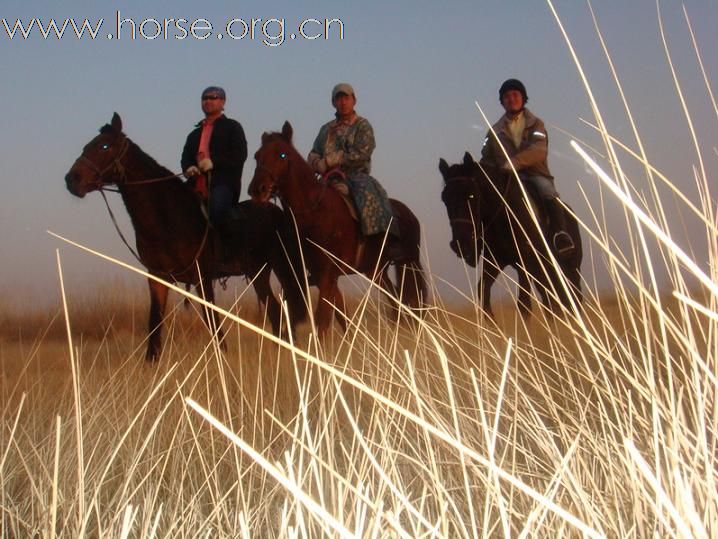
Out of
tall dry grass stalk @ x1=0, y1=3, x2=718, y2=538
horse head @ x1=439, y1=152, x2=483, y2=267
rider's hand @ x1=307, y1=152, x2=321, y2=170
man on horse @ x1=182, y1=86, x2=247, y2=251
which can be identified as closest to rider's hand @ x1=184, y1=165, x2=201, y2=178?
man on horse @ x1=182, y1=86, x2=247, y2=251

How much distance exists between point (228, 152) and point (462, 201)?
59.2 inches

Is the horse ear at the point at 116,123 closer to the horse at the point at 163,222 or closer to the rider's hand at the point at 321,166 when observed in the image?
the horse at the point at 163,222

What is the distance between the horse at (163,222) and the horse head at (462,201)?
1.03 m

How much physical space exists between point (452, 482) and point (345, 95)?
4503 millimetres

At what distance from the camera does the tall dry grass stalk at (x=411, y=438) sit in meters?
1.01

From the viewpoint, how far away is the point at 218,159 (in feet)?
20.7

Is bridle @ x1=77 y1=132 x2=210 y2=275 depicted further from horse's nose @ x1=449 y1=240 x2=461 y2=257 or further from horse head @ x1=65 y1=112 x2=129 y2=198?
horse's nose @ x1=449 y1=240 x2=461 y2=257

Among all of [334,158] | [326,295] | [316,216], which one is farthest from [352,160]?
[326,295]

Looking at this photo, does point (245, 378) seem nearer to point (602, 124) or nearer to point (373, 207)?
point (373, 207)

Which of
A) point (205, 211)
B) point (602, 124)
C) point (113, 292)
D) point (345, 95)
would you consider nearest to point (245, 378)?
point (205, 211)

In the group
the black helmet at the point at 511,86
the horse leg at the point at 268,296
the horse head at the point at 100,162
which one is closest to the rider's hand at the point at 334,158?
the horse leg at the point at 268,296

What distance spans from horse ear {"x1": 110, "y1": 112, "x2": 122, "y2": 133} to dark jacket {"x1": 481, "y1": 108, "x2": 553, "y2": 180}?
7.64ft

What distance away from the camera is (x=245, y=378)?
441 cm

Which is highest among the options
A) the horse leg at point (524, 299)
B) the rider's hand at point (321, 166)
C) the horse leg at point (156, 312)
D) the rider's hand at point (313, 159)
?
the rider's hand at point (313, 159)
